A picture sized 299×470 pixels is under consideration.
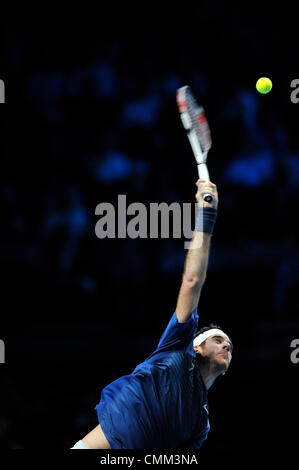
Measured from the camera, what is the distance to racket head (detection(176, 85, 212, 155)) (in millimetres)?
4125

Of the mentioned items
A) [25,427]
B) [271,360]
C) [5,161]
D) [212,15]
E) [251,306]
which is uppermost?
[212,15]

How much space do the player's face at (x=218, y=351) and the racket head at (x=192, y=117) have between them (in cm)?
120

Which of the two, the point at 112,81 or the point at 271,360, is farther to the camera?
the point at 112,81

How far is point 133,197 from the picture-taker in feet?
26.7

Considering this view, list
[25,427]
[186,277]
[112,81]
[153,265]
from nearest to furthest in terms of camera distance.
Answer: [186,277] < [25,427] < [153,265] < [112,81]

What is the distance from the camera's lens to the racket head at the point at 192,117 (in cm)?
412

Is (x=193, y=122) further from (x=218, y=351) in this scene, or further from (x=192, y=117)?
(x=218, y=351)

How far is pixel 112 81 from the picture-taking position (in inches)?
344

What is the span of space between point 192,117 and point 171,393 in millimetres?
1763

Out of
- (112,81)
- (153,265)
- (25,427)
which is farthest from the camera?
(112,81)

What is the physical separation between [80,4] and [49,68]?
0.96 m

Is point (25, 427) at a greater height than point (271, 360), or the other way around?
point (271, 360)

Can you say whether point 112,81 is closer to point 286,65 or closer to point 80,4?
point 80,4

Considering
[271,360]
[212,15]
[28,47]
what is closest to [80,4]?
[28,47]
